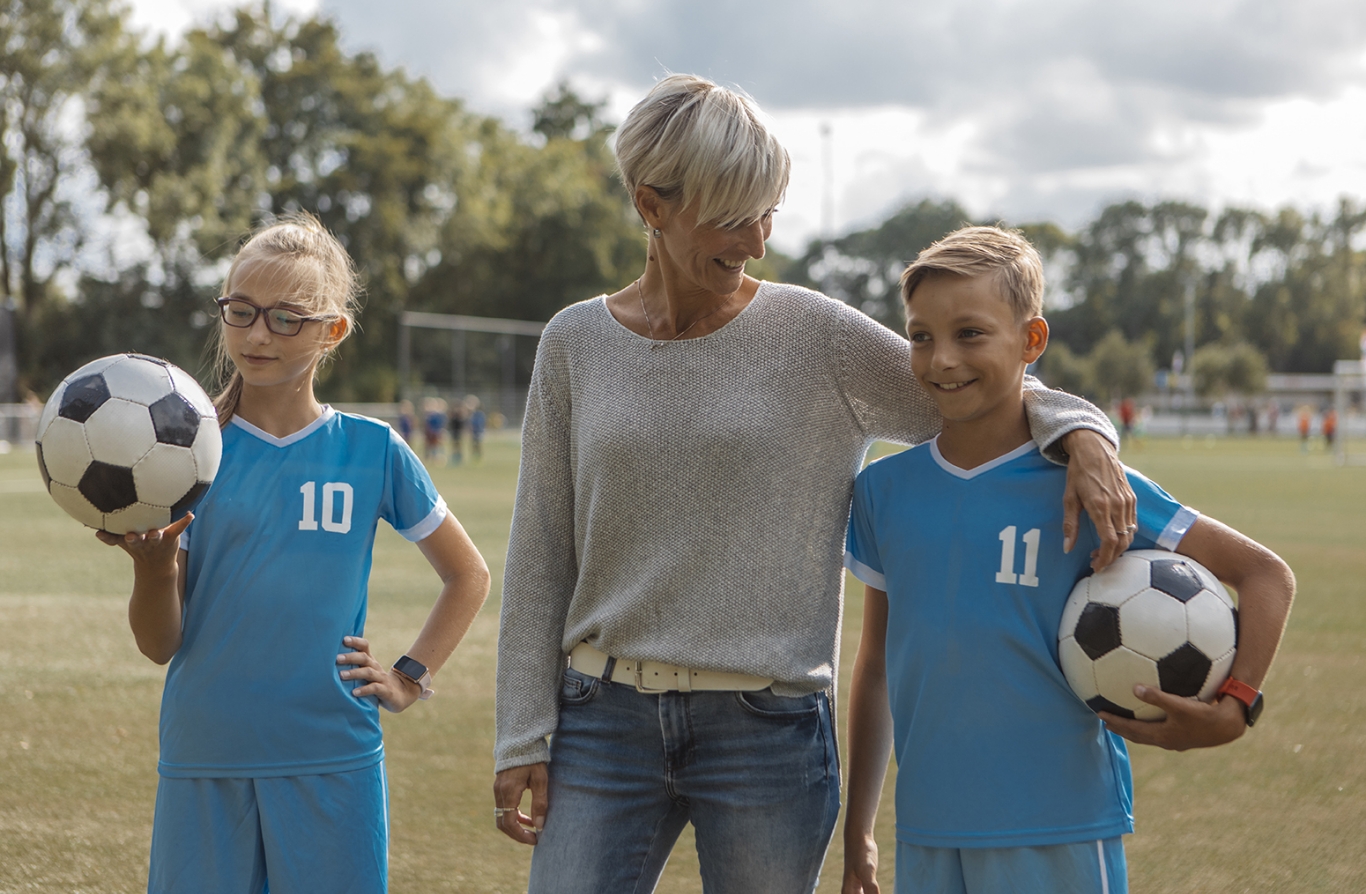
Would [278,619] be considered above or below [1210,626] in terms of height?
below

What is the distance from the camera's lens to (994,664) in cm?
225

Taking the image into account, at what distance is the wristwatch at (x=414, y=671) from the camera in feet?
9.00

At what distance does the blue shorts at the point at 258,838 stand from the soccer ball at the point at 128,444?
1.77ft

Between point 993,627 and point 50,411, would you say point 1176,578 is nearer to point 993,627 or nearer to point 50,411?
point 993,627

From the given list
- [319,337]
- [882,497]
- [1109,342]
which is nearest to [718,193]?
[882,497]

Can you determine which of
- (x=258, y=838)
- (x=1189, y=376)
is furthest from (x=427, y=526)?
(x=1189, y=376)

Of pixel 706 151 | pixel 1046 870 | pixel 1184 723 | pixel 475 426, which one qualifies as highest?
pixel 706 151

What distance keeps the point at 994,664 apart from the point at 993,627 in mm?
64

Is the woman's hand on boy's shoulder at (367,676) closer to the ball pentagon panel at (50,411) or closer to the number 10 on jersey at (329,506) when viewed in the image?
the number 10 on jersey at (329,506)

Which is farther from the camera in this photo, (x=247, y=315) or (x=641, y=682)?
(x=247, y=315)

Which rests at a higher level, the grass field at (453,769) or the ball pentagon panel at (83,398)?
the ball pentagon panel at (83,398)

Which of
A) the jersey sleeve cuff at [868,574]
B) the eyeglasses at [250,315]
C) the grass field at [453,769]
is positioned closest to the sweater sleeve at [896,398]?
the jersey sleeve cuff at [868,574]

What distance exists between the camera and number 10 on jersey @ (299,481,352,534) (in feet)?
8.55

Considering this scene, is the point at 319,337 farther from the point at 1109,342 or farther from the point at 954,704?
the point at 1109,342
